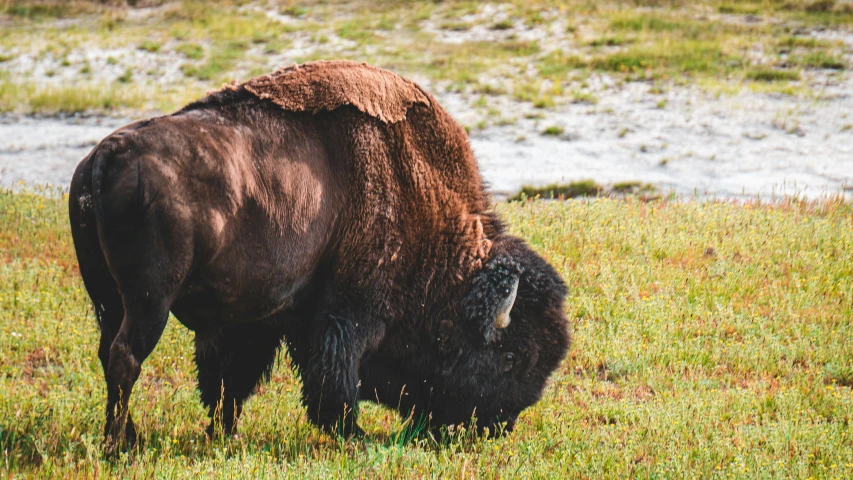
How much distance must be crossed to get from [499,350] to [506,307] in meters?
0.32

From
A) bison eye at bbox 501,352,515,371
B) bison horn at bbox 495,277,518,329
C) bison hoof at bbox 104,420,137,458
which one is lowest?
bison eye at bbox 501,352,515,371

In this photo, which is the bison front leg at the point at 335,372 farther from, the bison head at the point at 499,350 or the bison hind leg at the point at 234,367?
the bison head at the point at 499,350

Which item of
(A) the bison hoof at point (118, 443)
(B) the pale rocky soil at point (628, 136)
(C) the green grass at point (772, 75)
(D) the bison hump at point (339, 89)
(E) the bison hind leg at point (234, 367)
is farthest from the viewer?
(C) the green grass at point (772, 75)

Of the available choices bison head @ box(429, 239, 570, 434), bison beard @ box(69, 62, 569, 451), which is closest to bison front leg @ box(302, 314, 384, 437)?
bison beard @ box(69, 62, 569, 451)

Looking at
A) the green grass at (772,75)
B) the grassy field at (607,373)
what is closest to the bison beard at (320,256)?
the grassy field at (607,373)

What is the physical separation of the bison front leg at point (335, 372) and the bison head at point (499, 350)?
60 centimetres

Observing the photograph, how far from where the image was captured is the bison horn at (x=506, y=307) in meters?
5.48

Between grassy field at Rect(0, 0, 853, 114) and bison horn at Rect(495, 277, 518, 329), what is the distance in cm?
1106

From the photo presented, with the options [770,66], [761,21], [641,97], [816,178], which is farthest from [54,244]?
[761,21]

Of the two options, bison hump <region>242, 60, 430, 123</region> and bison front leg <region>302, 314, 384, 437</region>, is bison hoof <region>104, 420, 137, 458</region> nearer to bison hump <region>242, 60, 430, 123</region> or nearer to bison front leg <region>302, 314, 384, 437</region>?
bison front leg <region>302, 314, 384, 437</region>

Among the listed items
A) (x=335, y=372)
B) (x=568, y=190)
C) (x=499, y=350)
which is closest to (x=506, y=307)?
(x=499, y=350)

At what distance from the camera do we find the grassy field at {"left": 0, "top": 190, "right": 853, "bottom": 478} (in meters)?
4.96

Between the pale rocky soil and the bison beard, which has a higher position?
the bison beard

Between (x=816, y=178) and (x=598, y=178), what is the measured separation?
290cm
